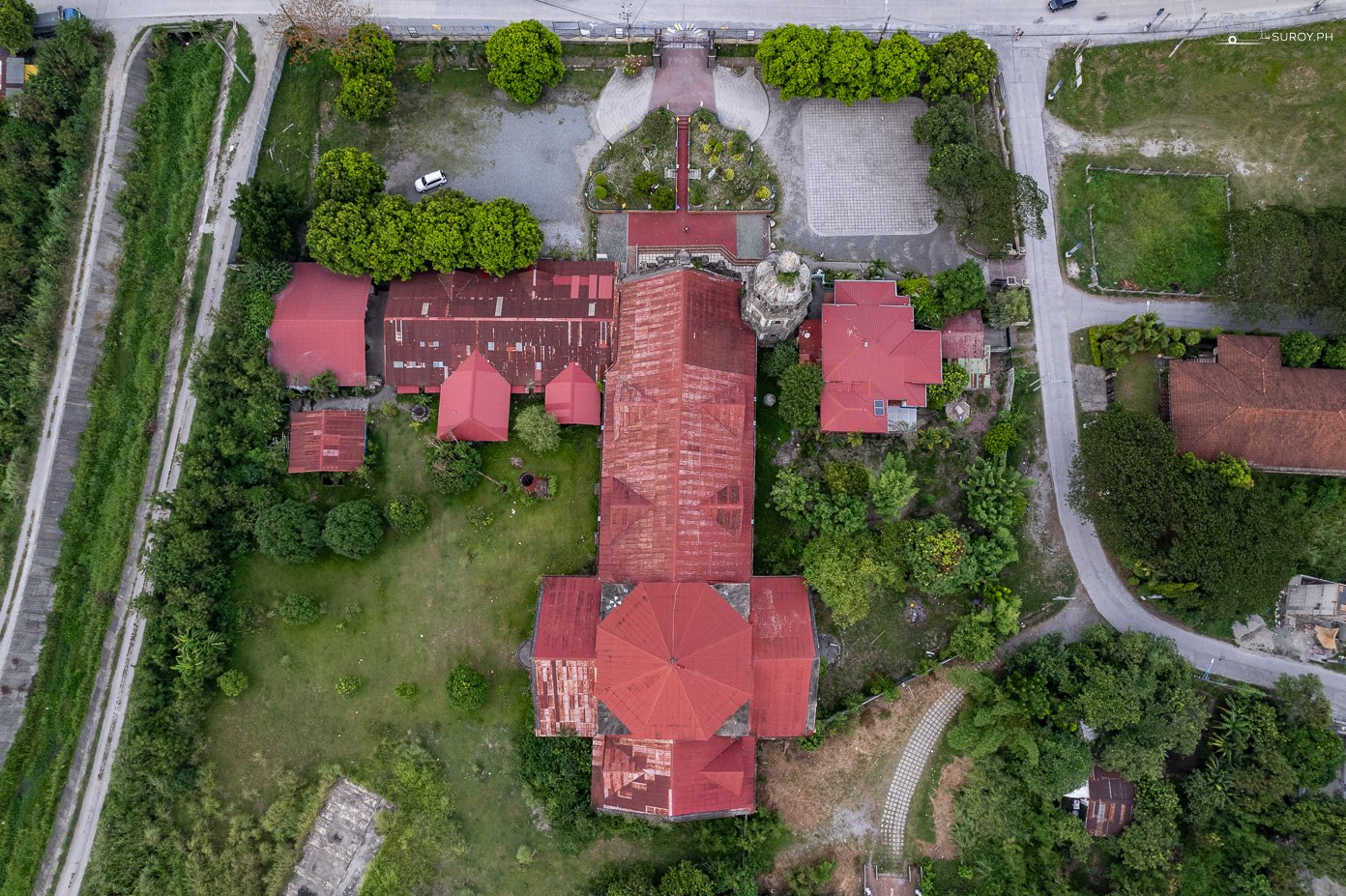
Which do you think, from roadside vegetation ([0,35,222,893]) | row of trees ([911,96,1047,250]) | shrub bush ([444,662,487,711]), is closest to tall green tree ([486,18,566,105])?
roadside vegetation ([0,35,222,893])

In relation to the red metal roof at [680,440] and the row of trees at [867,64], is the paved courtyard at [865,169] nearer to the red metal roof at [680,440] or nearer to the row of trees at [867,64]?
the row of trees at [867,64]

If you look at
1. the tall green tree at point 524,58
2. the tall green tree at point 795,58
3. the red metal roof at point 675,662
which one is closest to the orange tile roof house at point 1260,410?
the tall green tree at point 795,58

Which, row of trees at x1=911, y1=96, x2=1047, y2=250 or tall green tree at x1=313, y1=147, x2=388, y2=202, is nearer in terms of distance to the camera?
row of trees at x1=911, y1=96, x2=1047, y2=250

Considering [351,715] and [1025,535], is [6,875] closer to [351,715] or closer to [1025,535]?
[351,715]

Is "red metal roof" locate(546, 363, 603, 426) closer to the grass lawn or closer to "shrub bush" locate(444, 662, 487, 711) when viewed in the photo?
"shrub bush" locate(444, 662, 487, 711)

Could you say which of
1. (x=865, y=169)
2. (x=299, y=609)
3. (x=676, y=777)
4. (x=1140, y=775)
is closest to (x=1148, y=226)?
(x=865, y=169)

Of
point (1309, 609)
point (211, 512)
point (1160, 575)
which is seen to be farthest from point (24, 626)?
point (1309, 609)

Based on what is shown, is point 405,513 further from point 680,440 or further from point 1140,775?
point 1140,775

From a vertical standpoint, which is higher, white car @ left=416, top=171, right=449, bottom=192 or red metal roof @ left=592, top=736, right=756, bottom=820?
white car @ left=416, top=171, right=449, bottom=192
